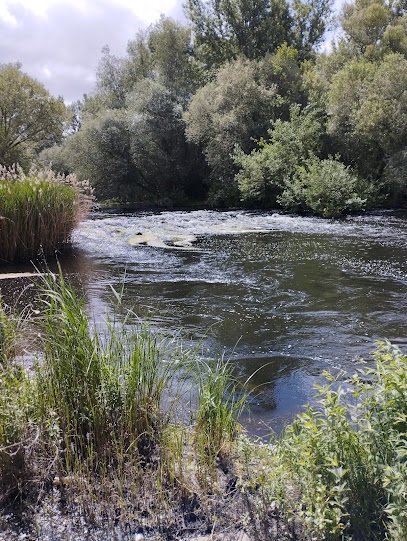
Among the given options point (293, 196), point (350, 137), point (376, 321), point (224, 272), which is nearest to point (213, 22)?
point (350, 137)

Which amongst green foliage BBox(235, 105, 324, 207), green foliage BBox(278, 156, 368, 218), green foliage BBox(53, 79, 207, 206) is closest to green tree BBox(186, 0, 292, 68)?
green foliage BBox(53, 79, 207, 206)

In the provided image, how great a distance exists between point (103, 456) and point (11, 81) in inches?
1501

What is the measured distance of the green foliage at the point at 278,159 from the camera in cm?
2419

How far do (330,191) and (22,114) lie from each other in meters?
27.0

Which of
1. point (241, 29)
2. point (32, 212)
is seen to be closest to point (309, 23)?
point (241, 29)

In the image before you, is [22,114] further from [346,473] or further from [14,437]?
[346,473]

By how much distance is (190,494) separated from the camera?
8.83 feet

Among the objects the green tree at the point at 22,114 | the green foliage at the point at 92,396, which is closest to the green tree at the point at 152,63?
the green tree at the point at 22,114

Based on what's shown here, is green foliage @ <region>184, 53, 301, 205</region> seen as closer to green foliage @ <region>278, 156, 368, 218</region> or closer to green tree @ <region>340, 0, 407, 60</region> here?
green foliage @ <region>278, 156, 368, 218</region>

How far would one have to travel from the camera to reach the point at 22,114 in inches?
1396

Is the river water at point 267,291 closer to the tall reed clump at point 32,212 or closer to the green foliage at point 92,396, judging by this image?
the tall reed clump at point 32,212

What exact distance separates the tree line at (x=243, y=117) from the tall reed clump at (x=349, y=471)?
18.4 meters

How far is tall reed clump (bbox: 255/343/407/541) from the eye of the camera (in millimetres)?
2164

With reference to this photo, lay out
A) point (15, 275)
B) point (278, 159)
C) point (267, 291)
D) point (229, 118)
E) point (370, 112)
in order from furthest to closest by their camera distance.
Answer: point (229, 118)
point (278, 159)
point (370, 112)
point (15, 275)
point (267, 291)
